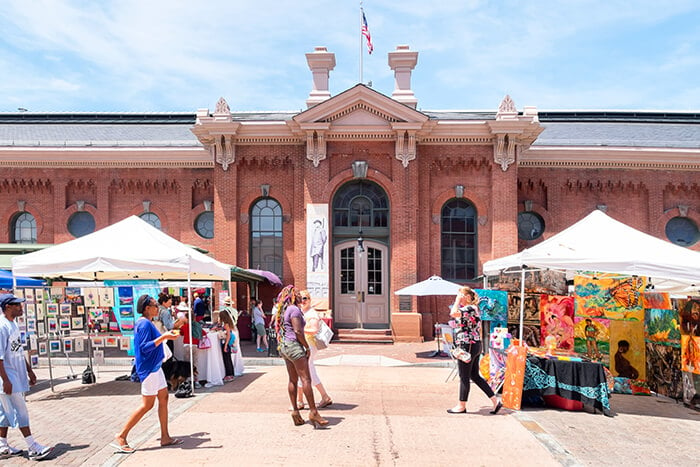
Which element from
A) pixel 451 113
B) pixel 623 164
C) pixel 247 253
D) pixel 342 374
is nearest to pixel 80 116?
pixel 247 253

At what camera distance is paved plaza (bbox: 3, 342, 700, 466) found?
22.1 feet

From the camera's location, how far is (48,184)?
21797mm

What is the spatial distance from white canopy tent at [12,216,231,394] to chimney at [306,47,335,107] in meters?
11.0

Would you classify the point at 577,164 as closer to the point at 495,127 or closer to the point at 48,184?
the point at 495,127

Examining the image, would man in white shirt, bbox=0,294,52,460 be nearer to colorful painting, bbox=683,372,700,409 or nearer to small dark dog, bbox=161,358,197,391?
small dark dog, bbox=161,358,197,391

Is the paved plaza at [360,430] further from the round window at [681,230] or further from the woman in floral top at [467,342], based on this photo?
the round window at [681,230]

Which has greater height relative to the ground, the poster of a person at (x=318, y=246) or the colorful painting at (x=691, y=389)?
the poster of a person at (x=318, y=246)

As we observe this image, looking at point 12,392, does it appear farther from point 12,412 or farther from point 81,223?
point 81,223

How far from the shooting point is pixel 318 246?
64.0 feet

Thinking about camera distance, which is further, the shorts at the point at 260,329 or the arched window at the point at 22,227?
the arched window at the point at 22,227

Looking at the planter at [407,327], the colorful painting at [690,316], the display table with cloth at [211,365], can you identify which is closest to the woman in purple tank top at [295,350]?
the display table with cloth at [211,365]

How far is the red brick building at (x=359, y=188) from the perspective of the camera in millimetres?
19578

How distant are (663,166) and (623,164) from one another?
1.52 m

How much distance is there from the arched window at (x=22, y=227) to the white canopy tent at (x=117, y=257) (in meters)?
12.9
